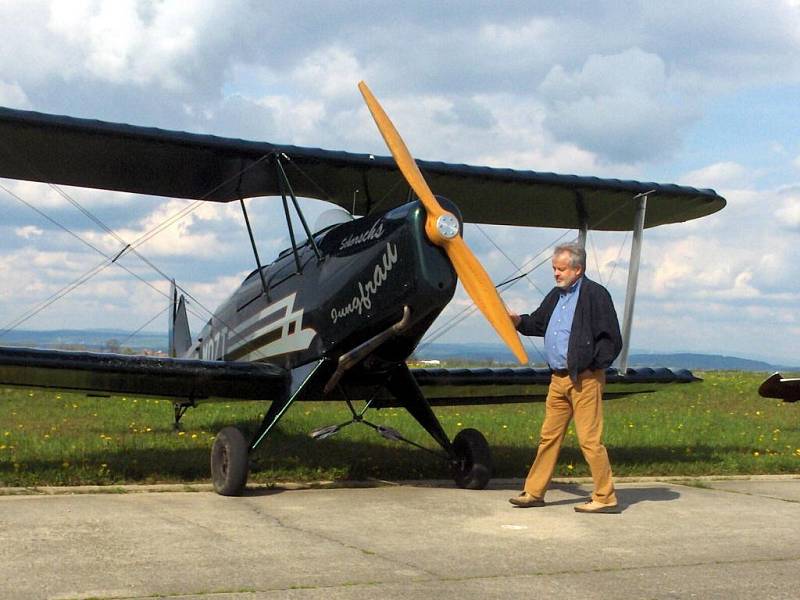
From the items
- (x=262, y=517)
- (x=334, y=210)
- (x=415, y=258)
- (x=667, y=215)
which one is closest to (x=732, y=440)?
(x=667, y=215)

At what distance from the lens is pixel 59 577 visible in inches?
158

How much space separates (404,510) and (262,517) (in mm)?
950

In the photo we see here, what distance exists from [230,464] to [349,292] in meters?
1.61

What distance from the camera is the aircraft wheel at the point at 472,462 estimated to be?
772 centimetres

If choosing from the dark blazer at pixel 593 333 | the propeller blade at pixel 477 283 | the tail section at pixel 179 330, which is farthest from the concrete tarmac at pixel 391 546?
the tail section at pixel 179 330

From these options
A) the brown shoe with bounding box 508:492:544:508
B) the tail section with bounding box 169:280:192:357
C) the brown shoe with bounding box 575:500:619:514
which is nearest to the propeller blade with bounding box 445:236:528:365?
the brown shoe with bounding box 508:492:544:508

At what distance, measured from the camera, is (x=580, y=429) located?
6.41 metres

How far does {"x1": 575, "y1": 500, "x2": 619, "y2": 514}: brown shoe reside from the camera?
625 centimetres

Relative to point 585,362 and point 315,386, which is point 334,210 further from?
point 585,362

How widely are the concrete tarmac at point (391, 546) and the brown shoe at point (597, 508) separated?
0.28 feet

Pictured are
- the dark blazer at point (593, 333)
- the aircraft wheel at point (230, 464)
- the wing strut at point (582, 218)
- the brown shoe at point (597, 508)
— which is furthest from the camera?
the wing strut at point (582, 218)

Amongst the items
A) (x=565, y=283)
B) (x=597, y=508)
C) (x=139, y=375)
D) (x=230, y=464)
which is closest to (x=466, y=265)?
(x=565, y=283)

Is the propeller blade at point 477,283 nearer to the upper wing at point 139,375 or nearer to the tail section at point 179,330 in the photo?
the upper wing at point 139,375

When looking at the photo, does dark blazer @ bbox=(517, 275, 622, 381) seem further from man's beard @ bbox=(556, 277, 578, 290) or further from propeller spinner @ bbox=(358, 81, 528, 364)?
propeller spinner @ bbox=(358, 81, 528, 364)
